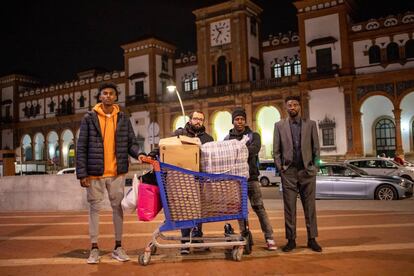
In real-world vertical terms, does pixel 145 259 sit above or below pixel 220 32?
below

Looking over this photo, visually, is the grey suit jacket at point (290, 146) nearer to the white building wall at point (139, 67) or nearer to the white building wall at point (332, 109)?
the white building wall at point (332, 109)

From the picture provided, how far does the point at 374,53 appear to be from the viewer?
3344 cm

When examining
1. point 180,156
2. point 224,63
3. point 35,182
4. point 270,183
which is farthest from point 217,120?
point 180,156

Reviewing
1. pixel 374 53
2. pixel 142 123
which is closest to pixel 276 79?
pixel 374 53

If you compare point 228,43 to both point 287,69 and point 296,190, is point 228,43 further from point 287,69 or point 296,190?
point 296,190

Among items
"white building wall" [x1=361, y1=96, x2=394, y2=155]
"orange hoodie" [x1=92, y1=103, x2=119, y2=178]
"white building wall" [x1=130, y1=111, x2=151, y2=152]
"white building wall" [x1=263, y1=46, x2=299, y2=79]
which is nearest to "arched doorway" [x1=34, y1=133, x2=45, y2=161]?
"white building wall" [x1=130, y1=111, x2=151, y2=152]

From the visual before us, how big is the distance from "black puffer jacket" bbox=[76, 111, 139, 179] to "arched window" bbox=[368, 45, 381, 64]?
30944 mm

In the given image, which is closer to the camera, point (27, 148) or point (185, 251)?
point (185, 251)

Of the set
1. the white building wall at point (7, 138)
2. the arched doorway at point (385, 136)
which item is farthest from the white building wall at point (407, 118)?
the white building wall at point (7, 138)

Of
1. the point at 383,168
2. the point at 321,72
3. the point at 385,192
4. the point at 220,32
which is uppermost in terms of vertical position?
the point at 220,32

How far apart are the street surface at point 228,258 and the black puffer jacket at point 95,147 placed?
1.17 metres

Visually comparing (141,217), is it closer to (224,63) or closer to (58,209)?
(58,209)

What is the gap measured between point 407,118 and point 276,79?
10664 mm

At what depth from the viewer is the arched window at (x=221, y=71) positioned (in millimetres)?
40406
